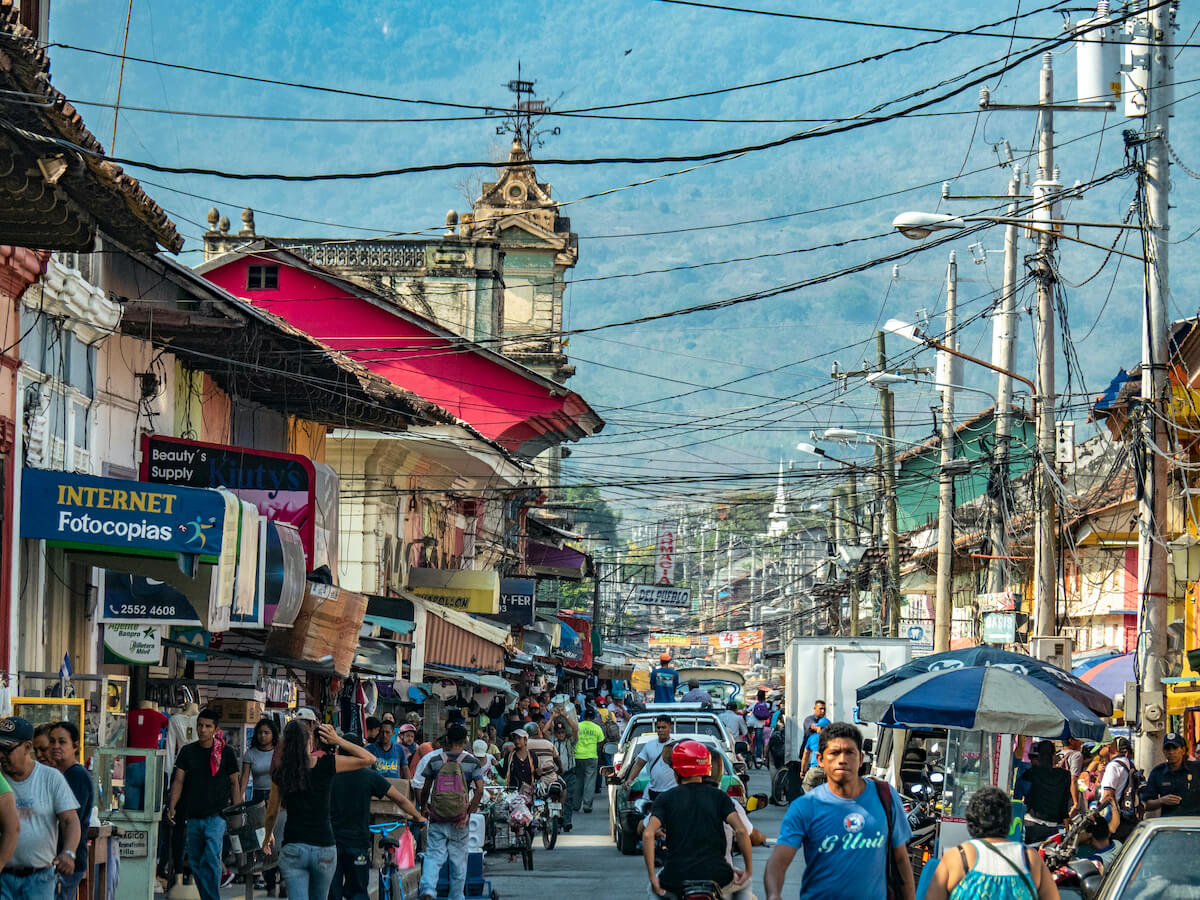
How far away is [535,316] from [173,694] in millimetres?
38657

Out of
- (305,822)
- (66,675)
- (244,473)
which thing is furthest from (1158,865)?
(244,473)

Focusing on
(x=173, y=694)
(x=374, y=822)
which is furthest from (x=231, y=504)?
(x=173, y=694)

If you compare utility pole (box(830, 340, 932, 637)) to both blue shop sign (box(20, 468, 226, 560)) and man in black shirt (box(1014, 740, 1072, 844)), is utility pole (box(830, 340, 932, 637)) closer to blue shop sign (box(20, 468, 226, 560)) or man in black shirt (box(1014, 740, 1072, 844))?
man in black shirt (box(1014, 740, 1072, 844))

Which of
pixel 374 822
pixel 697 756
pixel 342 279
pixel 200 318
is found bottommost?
pixel 374 822

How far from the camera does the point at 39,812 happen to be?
34.1 feet

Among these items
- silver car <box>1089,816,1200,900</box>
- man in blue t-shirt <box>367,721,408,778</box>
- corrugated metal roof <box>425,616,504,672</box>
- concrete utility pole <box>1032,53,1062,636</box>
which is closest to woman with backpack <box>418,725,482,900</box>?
man in blue t-shirt <box>367,721,408,778</box>

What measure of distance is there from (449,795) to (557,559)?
1707 inches

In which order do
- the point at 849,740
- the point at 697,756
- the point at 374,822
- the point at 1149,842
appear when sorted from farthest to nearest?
the point at 374,822
the point at 697,756
the point at 849,740
the point at 1149,842

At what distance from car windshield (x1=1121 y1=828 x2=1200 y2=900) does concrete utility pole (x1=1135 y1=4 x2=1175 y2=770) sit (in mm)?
10392

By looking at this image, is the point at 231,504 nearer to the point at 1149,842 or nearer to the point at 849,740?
the point at 849,740

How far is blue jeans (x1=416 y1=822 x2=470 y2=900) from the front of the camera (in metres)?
14.9

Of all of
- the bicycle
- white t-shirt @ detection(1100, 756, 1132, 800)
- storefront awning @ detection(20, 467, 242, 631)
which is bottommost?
the bicycle

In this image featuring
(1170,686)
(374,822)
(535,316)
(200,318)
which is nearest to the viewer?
(374,822)

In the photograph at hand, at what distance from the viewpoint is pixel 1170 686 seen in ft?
71.1
